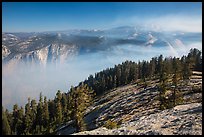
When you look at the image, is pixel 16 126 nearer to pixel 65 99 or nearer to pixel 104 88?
pixel 65 99

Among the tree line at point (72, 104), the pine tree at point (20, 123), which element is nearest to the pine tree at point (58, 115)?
the tree line at point (72, 104)

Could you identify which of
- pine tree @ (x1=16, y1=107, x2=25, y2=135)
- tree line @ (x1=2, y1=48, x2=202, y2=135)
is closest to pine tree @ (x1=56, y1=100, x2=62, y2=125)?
tree line @ (x1=2, y1=48, x2=202, y2=135)

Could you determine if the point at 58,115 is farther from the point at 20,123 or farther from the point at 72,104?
the point at 72,104

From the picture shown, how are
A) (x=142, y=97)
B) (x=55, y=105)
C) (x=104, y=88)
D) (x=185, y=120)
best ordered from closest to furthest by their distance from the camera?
(x=185, y=120), (x=142, y=97), (x=55, y=105), (x=104, y=88)

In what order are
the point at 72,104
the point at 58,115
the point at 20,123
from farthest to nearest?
the point at 58,115, the point at 20,123, the point at 72,104

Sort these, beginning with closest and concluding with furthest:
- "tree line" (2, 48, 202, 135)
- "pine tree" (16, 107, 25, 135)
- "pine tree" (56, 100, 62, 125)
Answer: "tree line" (2, 48, 202, 135)
"pine tree" (16, 107, 25, 135)
"pine tree" (56, 100, 62, 125)

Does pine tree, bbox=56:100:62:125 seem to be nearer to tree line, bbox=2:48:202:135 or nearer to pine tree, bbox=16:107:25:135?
tree line, bbox=2:48:202:135

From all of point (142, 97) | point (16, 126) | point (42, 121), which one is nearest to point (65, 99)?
point (42, 121)

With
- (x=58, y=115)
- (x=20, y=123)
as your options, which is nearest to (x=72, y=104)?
(x=20, y=123)
